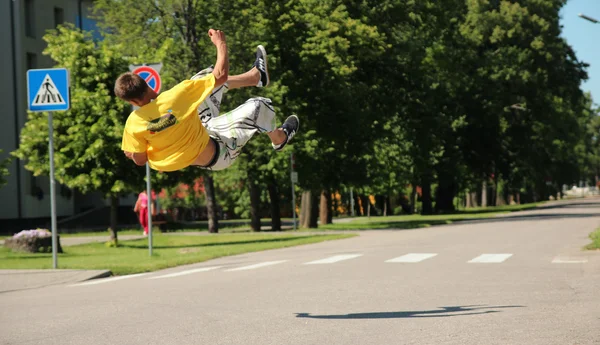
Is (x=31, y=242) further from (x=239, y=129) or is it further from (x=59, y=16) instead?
(x=59, y=16)

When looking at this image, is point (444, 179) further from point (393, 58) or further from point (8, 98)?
point (8, 98)

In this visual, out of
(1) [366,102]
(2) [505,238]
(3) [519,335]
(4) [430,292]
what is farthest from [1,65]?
(3) [519,335]

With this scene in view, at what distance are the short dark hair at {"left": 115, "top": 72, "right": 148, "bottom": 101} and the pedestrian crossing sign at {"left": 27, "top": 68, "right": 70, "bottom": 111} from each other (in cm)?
965

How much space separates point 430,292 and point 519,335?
3.65m

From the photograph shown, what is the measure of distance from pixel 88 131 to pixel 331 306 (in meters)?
20.0

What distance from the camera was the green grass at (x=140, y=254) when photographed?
63.9ft

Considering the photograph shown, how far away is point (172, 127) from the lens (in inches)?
337

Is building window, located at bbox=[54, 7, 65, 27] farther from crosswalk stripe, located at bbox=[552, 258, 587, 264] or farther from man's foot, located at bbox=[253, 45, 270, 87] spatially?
man's foot, located at bbox=[253, 45, 270, 87]

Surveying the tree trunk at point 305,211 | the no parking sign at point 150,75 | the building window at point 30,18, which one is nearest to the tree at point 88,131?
the no parking sign at point 150,75

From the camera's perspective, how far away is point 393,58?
1754 inches

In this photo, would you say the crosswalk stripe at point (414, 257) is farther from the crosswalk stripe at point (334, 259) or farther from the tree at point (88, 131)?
the tree at point (88, 131)

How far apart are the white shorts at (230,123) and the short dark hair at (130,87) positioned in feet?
2.58

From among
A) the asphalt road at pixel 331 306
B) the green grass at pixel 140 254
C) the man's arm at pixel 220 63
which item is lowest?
the green grass at pixel 140 254

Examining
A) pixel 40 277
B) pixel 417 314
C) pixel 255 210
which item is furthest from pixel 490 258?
pixel 255 210
